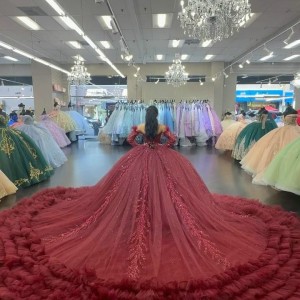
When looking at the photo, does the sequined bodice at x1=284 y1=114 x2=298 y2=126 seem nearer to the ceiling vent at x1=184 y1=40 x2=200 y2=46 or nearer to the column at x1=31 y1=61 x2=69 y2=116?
the ceiling vent at x1=184 y1=40 x2=200 y2=46

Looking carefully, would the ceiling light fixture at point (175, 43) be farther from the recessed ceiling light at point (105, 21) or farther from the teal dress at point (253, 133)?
the teal dress at point (253, 133)

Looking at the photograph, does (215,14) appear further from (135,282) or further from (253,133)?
(135,282)

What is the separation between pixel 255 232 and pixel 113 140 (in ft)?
23.6

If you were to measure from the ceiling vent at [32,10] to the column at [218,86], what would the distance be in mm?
8925

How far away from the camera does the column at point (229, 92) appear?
1480cm

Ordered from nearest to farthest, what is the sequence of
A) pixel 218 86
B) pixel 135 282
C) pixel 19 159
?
pixel 135 282 → pixel 19 159 → pixel 218 86

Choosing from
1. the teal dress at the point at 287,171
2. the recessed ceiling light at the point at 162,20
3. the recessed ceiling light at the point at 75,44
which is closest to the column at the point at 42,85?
the recessed ceiling light at the point at 75,44

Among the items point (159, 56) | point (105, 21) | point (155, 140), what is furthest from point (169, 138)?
point (159, 56)

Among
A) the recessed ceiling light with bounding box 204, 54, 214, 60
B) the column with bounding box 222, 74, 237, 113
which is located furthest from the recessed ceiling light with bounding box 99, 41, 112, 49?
the column with bounding box 222, 74, 237, 113

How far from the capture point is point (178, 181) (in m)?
2.75

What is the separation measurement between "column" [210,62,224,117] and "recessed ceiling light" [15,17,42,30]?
8412mm

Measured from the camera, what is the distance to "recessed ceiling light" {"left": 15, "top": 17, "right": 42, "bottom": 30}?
7.93 meters

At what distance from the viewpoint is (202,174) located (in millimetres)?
5438

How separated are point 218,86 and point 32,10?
943 centimetres
